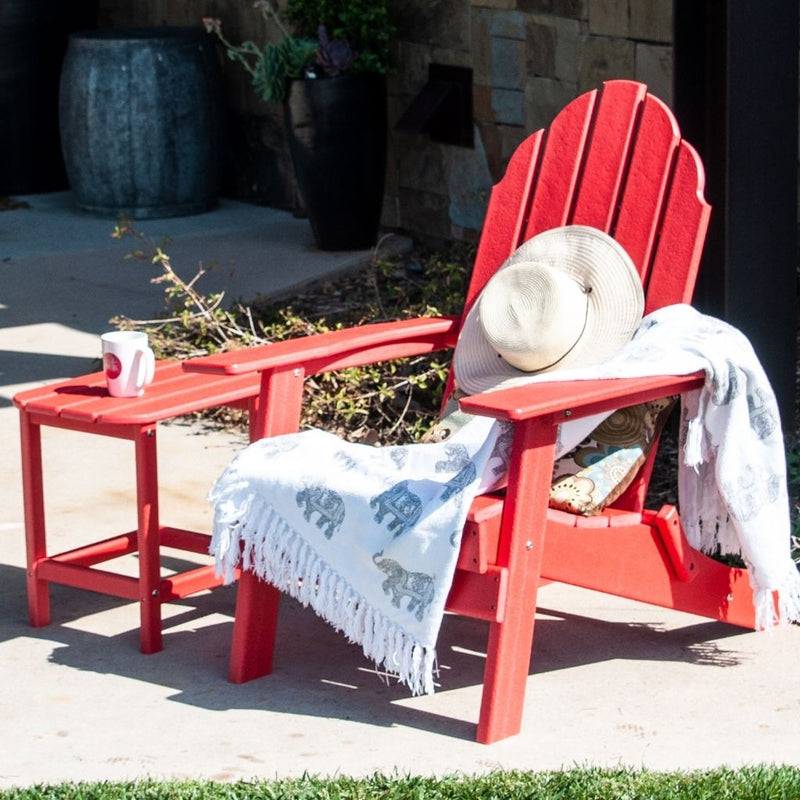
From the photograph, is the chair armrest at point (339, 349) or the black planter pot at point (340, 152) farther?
the black planter pot at point (340, 152)

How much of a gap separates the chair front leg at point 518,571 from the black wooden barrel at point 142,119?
530 centimetres

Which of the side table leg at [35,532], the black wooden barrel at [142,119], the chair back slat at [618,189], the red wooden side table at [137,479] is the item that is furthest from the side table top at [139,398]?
the black wooden barrel at [142,119]

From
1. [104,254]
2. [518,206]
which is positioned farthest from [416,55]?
[518,206]

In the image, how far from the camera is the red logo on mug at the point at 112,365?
11.0ft

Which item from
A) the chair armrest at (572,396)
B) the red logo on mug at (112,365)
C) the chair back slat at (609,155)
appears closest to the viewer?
the chair armrest at (572,396)

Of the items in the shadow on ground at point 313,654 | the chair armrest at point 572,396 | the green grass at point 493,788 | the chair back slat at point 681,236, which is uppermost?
the chair back slat at point 681,236

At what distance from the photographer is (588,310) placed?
350 centimetres

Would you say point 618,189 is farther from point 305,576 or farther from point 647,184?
point 305,576

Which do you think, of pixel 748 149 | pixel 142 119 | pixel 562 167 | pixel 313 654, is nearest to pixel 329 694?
pixel 313 654

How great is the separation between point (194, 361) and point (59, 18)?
19.3ft

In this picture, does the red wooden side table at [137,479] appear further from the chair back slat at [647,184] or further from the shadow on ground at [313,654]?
the chair back slat at [647,184]

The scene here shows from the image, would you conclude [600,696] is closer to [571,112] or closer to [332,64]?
[571,112]

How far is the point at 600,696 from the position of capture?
3.08 metres

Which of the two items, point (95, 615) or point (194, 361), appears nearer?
point (194, 361)
